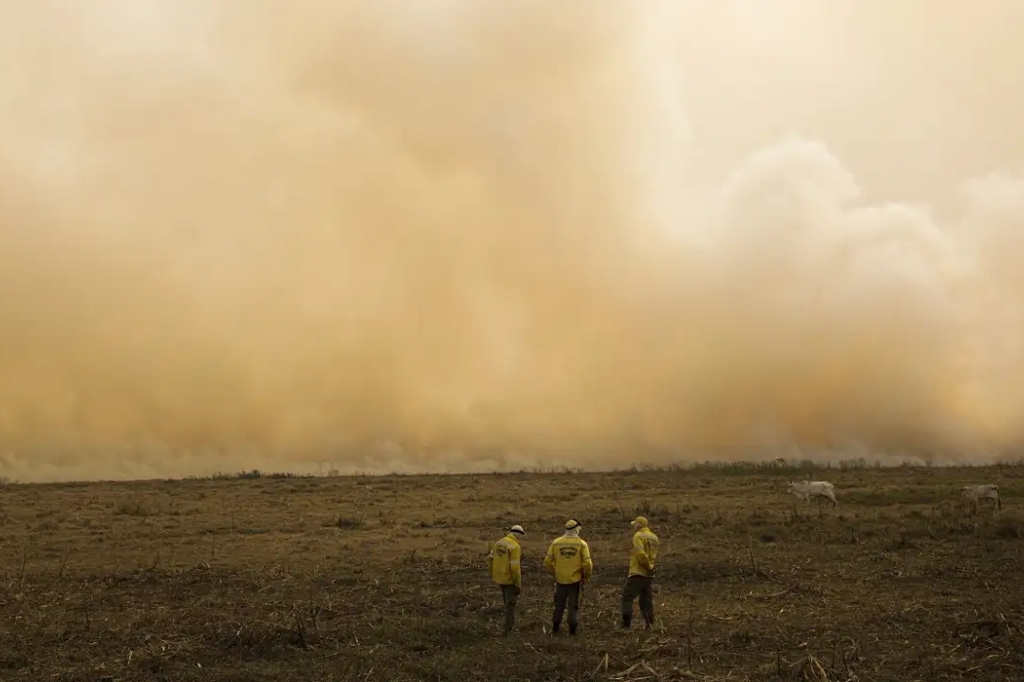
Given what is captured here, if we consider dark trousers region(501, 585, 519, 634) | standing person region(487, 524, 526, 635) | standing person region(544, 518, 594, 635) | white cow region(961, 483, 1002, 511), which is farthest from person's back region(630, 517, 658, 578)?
white cow region(961, 483, 1002, 511)

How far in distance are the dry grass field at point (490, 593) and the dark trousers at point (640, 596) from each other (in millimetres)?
362

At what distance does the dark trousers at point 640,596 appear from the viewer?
16578 mm

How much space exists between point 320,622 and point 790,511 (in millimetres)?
21013

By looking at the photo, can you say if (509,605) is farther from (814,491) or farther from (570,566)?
(814,491)

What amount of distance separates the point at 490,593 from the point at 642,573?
5.29 m

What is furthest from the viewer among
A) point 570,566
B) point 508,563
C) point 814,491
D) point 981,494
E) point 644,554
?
point 814,491

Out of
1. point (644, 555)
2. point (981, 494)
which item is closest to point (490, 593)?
point (644, 555)

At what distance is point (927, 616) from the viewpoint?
56.2ft

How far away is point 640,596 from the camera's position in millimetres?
16797

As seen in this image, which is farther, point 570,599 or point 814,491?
point 814,491

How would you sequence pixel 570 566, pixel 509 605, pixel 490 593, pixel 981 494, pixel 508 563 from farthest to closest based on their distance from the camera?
pixel 981 494
pixel 490 593
pixel 509 605
pixel 508 563
pixel 570 566

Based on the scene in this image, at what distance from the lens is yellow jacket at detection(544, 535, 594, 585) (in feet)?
52.0

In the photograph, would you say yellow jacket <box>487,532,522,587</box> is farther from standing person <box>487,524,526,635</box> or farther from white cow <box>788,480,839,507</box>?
white cow <box>788,480,839,507</box>

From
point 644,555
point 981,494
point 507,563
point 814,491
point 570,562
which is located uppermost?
point 981,494
